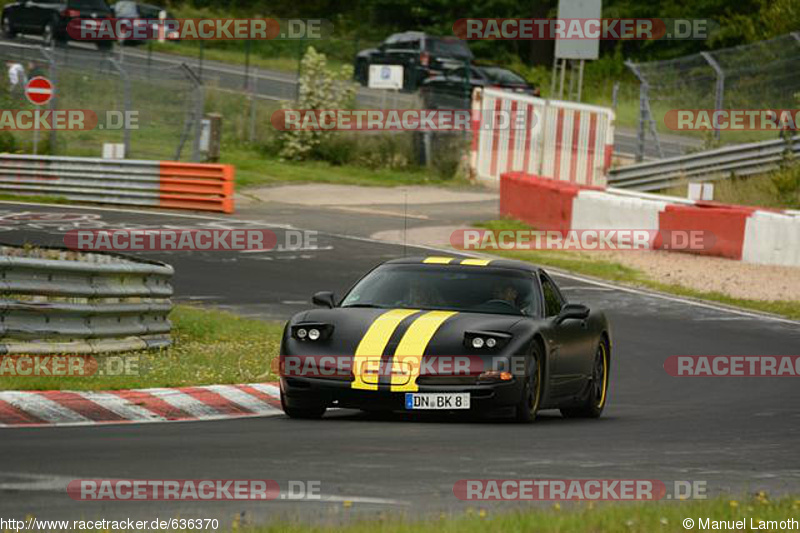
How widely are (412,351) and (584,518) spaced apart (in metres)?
4.21

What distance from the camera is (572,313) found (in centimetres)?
1241

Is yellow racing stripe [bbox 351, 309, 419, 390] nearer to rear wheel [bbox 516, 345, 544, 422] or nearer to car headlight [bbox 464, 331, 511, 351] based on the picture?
car headlight [bbox 464, 331, 511, 351]

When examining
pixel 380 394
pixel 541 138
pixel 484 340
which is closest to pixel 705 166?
pixel 541 138

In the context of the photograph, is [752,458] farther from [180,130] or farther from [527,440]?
[180,130]

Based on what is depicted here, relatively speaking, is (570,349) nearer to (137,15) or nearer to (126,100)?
(126,100)

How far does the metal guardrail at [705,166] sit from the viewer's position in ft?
105

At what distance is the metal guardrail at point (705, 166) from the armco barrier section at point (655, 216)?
4.34 m

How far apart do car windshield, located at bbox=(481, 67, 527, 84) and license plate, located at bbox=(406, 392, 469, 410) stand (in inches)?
1454

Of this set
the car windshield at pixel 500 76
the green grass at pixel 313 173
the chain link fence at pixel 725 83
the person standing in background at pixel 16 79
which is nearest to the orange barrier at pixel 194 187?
the person standing in background at pixel 16 79

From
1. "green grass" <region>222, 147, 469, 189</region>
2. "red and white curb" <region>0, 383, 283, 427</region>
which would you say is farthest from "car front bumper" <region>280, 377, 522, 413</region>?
"green grass" <region>222, 147, 469, 189</region>

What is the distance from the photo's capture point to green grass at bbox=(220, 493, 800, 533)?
6863 millimetres

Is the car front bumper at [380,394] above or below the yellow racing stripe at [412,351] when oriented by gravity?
below

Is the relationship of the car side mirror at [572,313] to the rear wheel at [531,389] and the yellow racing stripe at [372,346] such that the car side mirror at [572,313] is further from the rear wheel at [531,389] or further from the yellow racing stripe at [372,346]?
the yellow racing stripe at [372,346]

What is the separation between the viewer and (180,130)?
35156 millimetres
